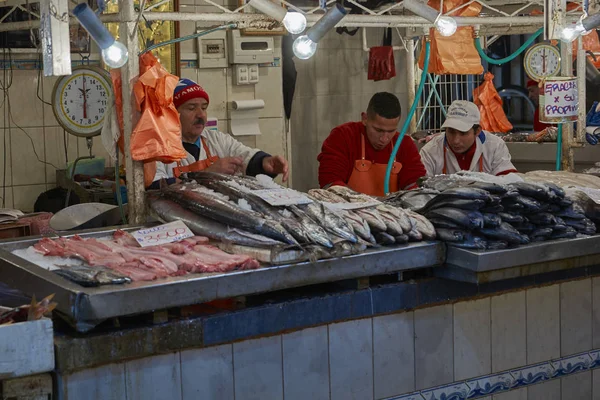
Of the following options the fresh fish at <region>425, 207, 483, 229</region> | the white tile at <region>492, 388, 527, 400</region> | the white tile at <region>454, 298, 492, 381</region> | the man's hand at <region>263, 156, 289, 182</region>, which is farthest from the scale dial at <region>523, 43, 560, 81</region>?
the fresh fish at <region>425, 207, 483, 229</region>

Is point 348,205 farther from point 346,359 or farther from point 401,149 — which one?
point 401,149

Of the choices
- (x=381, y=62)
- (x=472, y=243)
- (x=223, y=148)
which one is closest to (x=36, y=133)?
(x=223, y=148)

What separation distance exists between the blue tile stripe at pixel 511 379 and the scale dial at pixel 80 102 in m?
3.88

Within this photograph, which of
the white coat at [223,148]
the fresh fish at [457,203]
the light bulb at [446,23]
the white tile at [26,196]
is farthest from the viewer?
the white tile at [26,196]

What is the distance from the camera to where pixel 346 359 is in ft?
14.1

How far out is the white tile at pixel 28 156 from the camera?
27.9 ft

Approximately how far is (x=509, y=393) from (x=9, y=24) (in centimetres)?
503

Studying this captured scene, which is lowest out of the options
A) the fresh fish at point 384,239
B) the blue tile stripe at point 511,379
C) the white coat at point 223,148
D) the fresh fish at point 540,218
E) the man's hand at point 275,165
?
the blue tile stripe at point 511,379

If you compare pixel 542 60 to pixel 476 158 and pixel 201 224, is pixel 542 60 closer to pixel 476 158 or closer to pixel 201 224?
pixel 476 158

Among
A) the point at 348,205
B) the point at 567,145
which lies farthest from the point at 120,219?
the point at 567,145

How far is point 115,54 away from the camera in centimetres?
433

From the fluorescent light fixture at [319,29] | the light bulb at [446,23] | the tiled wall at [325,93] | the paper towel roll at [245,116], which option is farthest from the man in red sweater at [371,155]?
the tiled wall at [325,93]

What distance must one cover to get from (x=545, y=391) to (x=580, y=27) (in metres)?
2.54

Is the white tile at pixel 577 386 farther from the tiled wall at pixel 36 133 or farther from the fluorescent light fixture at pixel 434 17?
the tiled wall at pixel 36 133
